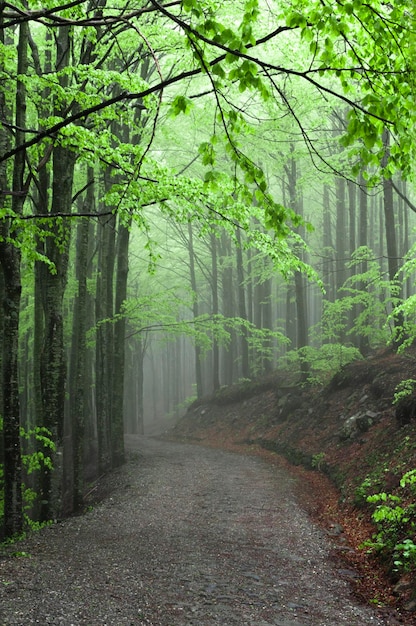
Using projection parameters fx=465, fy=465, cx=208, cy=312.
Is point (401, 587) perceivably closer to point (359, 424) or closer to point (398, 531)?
point (398, 531)

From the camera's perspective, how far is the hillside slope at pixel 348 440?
234 inches

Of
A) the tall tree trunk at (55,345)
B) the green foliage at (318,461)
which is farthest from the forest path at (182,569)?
the green foliage at (318,461)

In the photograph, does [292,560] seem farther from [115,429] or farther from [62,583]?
[115,429]

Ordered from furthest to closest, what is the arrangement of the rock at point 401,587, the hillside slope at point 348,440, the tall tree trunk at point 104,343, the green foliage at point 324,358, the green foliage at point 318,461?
the green foliage at point 324,358
the tall tree trunk at point 104,343
the green foliage at point 318,461
the hillside slope at point 348,440
the rock at point 401,587

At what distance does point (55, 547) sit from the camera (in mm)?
6422

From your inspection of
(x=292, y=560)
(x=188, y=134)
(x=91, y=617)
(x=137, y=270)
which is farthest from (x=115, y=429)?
(x=137, y=270)

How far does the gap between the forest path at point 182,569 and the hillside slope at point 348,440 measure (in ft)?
1.58

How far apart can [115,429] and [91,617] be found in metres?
10.5

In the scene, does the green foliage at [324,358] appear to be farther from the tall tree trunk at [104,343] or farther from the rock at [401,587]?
the rock at [401,587]

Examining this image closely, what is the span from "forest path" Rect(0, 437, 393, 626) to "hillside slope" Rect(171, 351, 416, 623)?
19.0 inches

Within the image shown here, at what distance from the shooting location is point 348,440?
11469 millimetres

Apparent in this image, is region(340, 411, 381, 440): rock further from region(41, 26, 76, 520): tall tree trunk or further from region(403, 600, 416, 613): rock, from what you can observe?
region(41, 26, 76, 520): tall tree trunk

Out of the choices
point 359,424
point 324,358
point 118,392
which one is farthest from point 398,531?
point 324,358

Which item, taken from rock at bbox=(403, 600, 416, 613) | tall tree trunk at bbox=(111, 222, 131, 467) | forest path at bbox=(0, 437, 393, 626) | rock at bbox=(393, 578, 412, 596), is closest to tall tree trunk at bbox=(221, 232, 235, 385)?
tall tree trunk at bbox=(111, 222, 131, 467)
